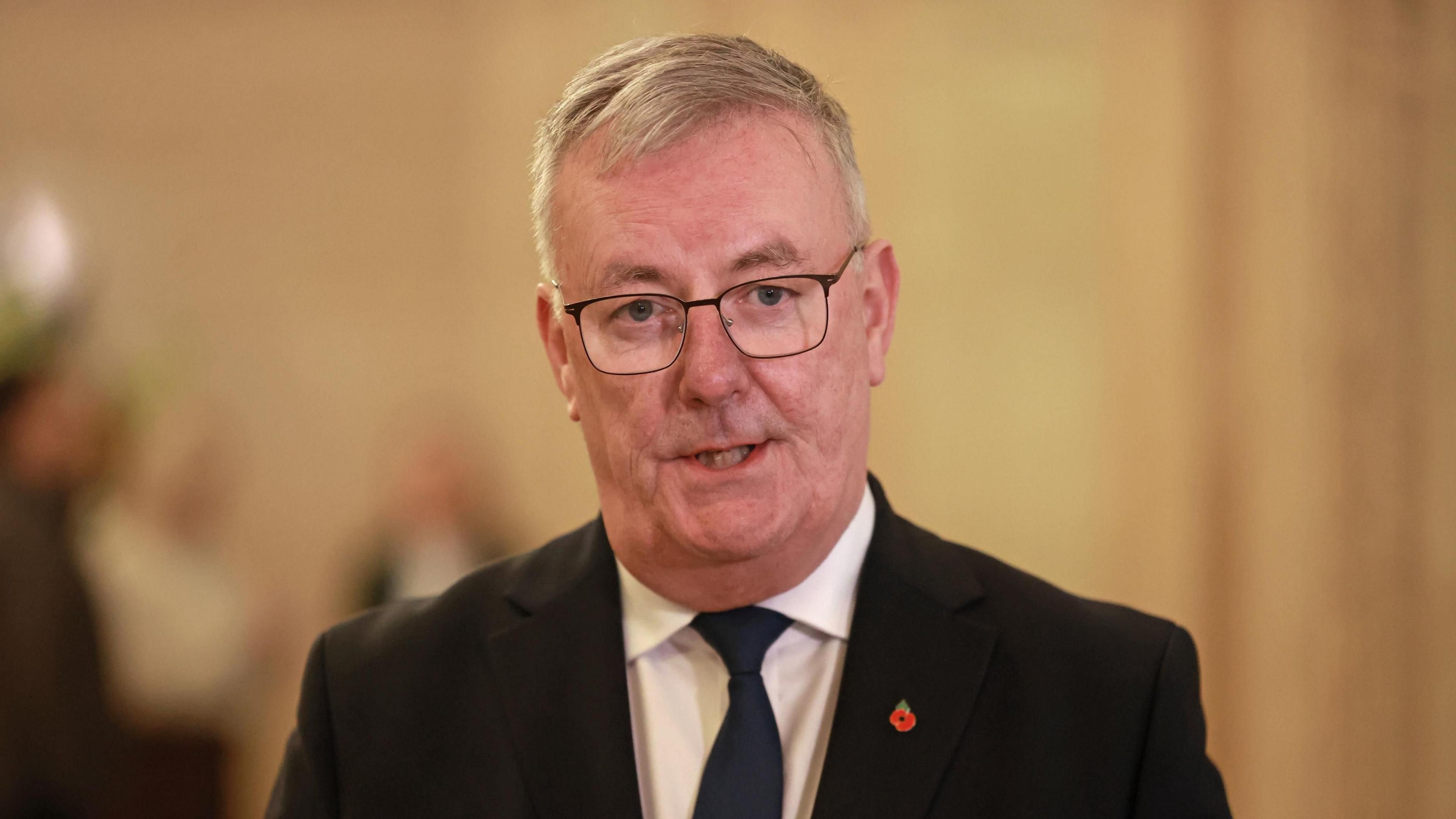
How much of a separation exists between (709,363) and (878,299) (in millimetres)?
353

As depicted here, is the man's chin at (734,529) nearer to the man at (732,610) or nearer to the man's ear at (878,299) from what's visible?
the man at (732,610)

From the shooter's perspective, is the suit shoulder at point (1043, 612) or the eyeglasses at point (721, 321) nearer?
the eyeglasses at point (721, 321)

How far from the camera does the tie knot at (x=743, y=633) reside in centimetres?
149

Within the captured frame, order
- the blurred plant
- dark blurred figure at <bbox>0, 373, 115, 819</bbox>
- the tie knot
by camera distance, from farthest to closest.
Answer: the blurred plant < dark blurred figure at <bbox>0, 373, 115, 819</bbox> < the tie knot

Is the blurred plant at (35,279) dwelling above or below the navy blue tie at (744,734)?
above

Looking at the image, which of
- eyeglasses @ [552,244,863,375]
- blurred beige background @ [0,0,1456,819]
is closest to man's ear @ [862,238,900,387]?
eyeglasses @ [552,244,863,375]

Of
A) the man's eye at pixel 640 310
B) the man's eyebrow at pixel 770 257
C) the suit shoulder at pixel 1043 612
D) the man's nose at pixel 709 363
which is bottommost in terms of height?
the suit shoulder at pixel 1043 612

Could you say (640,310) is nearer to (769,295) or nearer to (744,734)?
(769,295)

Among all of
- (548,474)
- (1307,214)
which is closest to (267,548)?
(548,474)

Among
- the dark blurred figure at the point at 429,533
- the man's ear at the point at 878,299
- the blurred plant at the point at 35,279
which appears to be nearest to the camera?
the man's ear at the point at 878,299

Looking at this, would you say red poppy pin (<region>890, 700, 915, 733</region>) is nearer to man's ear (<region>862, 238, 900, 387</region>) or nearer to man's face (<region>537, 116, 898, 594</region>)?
man's face (<region>537, 116, 898, 594</region>)

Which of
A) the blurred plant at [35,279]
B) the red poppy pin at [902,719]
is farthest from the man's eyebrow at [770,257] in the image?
the blurred plant at [35,279]

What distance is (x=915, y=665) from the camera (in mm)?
1489

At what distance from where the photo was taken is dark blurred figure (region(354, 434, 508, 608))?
486cm
